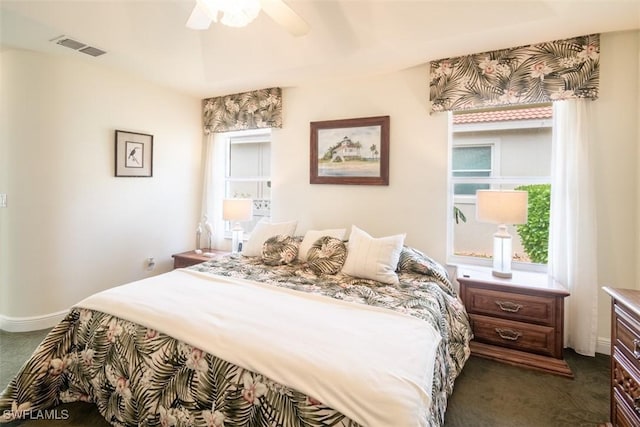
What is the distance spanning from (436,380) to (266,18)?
107 inches

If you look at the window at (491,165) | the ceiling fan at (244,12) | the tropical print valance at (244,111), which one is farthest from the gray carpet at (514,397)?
the tropical print valance at (244,111)

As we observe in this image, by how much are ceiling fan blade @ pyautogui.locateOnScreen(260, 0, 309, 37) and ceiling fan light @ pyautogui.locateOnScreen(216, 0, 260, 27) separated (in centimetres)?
12

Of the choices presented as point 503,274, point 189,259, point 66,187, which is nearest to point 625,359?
point 503,274

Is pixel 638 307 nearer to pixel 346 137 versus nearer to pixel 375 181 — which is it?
pixel 375 181

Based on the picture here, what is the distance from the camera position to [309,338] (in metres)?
1.35

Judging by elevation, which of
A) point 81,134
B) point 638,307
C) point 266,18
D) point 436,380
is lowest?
point 436,380

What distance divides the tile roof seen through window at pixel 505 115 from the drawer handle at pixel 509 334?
178 cm

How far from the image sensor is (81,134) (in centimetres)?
294

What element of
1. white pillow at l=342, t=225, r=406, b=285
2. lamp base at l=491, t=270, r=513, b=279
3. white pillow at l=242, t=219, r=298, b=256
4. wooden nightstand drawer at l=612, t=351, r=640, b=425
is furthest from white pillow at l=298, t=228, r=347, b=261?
wooden nightstand drawer at l=612, t=351, r=640, b=425

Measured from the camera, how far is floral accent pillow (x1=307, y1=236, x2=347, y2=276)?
2.47 metres

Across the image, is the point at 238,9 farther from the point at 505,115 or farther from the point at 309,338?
the point at 505,115

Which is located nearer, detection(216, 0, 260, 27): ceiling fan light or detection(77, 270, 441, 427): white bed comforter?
detection(77, 270, 441, 427): white bed comforter

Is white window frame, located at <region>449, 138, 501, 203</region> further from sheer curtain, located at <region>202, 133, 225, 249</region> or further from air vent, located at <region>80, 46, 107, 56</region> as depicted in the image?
air vent, located at <region>80, 46, 107, 56</region>

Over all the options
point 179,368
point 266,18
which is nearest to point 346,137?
point 266,18
